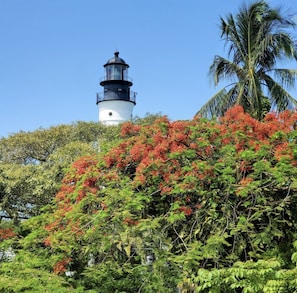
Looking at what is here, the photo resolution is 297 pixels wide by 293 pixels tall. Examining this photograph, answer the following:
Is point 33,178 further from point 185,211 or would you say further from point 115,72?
point 115,72

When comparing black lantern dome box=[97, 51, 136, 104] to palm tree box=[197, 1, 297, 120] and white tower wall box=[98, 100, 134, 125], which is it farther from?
palm tree box=[197, 1, 297, 120]

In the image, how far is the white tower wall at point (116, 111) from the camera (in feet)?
93.3

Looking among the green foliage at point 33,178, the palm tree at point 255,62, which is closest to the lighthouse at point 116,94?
the green foliage at point 33,178

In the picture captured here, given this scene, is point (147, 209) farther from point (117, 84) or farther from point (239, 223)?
point (117, 84)

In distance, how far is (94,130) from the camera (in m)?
22.2

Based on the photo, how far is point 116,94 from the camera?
28250 mm

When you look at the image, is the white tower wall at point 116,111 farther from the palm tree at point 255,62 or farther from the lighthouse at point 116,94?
the palm tree at point 255,62

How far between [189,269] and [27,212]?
11720mm

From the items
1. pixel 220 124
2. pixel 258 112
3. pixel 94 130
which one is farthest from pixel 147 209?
pixel 94 130

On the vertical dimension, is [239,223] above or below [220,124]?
below

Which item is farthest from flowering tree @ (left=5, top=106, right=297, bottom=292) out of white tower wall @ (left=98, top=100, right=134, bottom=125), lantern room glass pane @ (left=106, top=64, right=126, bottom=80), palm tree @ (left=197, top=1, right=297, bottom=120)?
white tower wall @ (left=98, top=100, right=134, bottom=125)

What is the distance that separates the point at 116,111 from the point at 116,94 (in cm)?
100

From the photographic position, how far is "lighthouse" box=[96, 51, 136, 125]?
27719 millimetres

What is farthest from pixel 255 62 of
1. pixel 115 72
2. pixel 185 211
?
pixel 115 72
